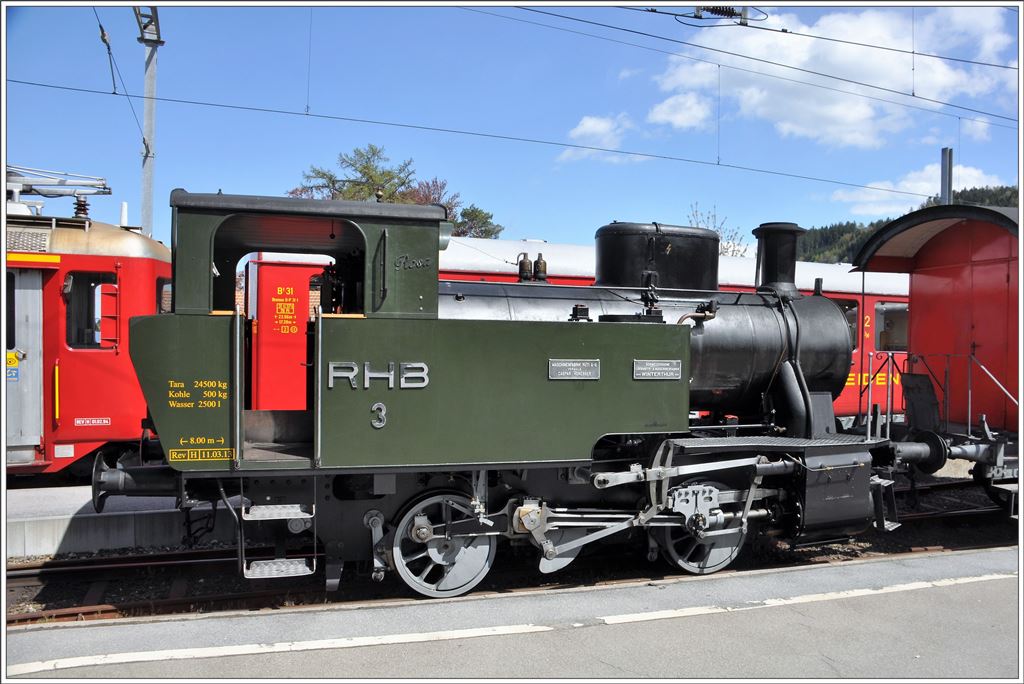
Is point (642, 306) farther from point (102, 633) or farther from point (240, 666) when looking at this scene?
point (102, 633)

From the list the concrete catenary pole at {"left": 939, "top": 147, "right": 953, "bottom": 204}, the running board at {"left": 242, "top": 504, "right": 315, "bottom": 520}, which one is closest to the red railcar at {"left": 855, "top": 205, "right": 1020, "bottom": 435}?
the running board at {"left": 242, "top": 504, "right": 315, "bottom": 520}

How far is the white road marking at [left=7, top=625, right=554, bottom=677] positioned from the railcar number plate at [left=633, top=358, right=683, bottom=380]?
207 cm

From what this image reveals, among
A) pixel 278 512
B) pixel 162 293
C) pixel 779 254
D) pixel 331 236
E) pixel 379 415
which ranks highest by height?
pixel 779 254

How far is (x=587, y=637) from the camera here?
4.62 meters

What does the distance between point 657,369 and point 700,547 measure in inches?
73.1

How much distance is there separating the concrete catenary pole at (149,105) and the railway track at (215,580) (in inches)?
286

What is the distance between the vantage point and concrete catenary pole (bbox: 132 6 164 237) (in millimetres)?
12078

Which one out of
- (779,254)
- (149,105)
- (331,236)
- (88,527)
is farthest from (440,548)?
(149,105)

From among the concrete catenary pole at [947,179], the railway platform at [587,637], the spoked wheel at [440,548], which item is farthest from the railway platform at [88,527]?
the concrete catenary pole at [947,179]

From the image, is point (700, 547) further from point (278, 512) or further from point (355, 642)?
point (278, 512)

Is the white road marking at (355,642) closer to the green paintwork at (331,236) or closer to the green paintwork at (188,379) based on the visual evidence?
the green paintwork at (188,379)

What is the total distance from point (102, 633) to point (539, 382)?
336 centimetres

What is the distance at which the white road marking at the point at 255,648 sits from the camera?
406cm

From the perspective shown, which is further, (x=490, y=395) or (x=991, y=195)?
(x=991, y=195)
